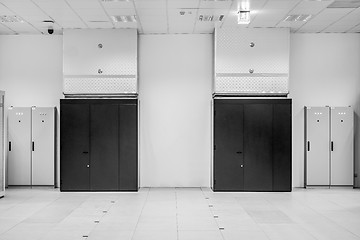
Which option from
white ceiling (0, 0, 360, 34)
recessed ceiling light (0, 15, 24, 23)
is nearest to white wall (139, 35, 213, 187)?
white ceiling (0, 0, 360, 34)

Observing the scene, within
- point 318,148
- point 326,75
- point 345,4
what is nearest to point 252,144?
point 318,148

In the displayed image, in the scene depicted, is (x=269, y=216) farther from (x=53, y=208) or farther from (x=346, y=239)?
(x=53, y=208)

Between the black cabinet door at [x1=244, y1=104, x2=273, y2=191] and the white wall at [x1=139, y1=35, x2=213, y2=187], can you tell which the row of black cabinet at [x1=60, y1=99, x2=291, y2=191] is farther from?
the white wall at [x1=139, y1=35, x2=213, y2=187]

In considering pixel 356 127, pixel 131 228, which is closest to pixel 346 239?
pixel 131 228

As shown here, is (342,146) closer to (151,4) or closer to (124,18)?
(151,4)

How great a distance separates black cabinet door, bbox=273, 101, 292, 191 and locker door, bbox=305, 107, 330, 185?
820 mm

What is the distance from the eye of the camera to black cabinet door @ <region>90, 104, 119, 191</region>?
13133mm

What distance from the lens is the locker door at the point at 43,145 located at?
13570 millimetres

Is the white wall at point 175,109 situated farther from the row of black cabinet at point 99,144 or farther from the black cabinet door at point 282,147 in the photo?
the black cabinet door at point 282,147

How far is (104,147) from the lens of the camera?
43.2 feet

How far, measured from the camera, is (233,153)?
13.1 m

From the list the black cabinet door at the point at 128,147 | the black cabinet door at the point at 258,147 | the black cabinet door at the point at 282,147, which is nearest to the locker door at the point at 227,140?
the black cabinet door at the point at 258,147

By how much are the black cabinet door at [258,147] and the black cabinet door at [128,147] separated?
2.99m

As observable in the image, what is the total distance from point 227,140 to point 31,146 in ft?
17.9
